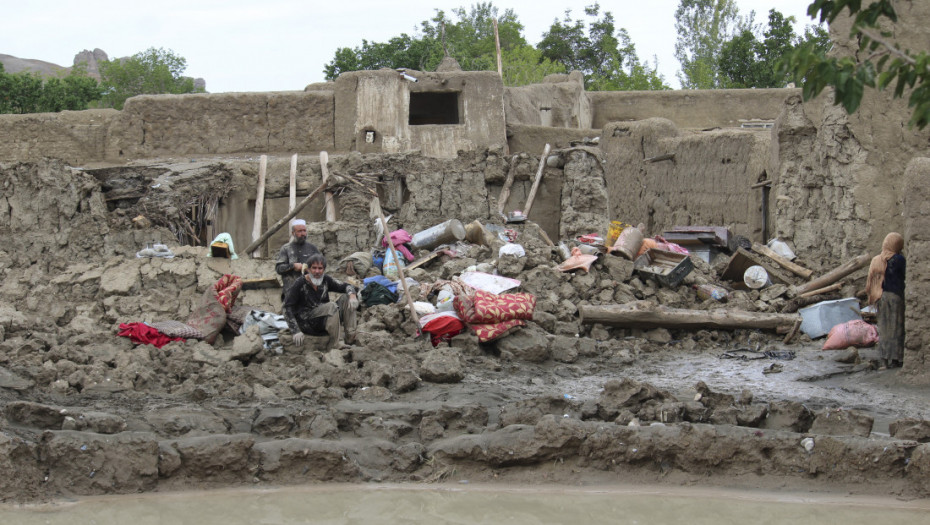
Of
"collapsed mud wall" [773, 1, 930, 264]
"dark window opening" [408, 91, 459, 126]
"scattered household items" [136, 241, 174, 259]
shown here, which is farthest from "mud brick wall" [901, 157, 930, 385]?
"dark window opening" [408, 91, 459, 126]

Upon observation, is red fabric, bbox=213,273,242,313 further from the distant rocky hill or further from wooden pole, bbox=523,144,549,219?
the distant rocky hill

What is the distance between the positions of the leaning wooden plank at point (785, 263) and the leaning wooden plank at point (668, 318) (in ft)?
4.31

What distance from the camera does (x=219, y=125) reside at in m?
17.6

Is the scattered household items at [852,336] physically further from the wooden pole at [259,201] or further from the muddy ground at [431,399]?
the wooden pole at [259,201]

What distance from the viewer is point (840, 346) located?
375 inches

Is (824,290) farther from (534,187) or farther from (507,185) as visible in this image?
(507,185)

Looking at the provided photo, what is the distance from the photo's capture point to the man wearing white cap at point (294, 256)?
31.3ft

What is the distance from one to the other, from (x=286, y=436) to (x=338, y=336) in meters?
2.23

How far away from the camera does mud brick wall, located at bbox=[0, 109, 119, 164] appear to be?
17781mm

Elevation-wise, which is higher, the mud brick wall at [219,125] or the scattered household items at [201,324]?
the mud brick wall at [219,125]

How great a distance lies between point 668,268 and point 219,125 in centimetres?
907

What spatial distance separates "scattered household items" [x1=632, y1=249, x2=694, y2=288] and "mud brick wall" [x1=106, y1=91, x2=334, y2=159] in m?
7.63

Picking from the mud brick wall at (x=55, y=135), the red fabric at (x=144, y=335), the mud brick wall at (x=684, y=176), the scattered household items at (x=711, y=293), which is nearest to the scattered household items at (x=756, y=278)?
the scattered household items at (x=711, y=293)

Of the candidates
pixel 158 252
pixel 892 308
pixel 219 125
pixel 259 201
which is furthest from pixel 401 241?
pixel 219 125
